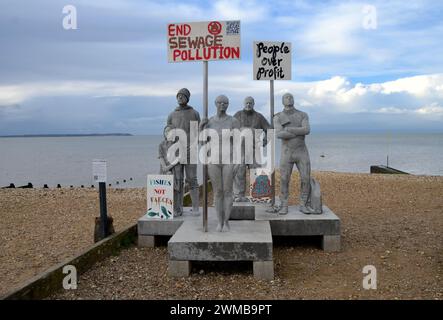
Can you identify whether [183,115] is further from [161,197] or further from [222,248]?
[222,248]

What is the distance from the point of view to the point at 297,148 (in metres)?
8.36

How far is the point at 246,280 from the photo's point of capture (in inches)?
256

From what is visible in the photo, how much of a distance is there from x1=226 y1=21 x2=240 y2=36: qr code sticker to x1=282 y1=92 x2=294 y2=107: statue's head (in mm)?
1587

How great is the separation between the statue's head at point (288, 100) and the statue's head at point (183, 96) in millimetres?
1708

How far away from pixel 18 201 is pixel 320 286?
10.5 meters

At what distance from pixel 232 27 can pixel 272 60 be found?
1561 mm

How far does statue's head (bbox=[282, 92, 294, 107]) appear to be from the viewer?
8352mm

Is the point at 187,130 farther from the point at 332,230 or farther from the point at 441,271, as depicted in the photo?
the point at 441,271
